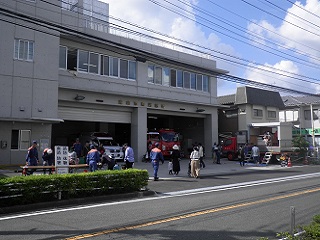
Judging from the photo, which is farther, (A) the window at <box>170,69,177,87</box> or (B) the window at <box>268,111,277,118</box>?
(B) the window at <box>268,111,277,118</box>

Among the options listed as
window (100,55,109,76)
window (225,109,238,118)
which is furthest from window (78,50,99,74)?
window (225,109,238,118)

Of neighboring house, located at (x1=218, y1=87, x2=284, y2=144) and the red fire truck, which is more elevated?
neighboring house, located at (x1=218, y1=87, x2=284, y2=144)

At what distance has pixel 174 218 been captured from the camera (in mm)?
8172

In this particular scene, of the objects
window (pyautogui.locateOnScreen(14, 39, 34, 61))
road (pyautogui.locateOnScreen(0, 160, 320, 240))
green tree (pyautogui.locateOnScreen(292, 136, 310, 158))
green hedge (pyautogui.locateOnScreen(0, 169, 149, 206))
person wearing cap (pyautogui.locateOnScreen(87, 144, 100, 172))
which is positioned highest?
window (pyautogui.locateOnScreen(14, 39, 34, 61))

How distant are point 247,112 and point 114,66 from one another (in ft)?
52.2

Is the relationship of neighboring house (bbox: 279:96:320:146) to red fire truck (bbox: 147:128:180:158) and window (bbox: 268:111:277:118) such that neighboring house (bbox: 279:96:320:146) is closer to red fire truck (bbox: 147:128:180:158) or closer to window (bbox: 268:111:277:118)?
window (bbox: 268:111:277:118)

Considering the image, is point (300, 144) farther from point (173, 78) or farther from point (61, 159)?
point (61, 159)

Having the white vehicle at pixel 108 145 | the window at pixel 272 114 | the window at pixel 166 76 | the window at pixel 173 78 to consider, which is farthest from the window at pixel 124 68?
the window at pixel 272 114

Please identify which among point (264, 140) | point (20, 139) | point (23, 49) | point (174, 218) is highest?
point (23, 49)

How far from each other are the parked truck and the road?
1733 cm

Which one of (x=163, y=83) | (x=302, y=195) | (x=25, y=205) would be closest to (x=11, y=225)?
(x=25, y=205)

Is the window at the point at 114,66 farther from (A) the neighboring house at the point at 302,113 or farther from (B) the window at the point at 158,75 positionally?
(A) the neighboring house at the point at 302,113

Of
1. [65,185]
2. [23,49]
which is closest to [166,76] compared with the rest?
[23,49]

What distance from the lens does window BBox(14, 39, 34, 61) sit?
2042cm
